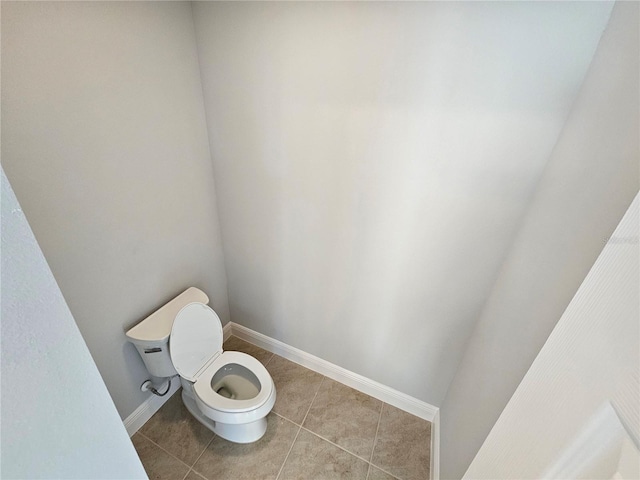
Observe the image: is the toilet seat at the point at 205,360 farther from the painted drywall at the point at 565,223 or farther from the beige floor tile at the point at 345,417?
the painted drywall at the point at 565,223

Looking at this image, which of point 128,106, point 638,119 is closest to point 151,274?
point 128,106

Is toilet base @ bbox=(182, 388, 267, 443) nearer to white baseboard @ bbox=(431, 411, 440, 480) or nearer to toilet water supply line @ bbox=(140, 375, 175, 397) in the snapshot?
toilet water supply line @ bbox=(140, 375, 175, 397)

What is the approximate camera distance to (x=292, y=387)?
74.9 inches

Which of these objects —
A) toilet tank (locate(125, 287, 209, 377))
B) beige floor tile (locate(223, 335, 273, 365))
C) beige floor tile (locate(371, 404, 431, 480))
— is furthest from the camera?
beige floor tile (locate(223, 335, 273, 365))

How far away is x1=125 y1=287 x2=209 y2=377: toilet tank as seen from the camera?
55.2 inches

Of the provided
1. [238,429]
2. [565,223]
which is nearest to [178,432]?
[238,429]

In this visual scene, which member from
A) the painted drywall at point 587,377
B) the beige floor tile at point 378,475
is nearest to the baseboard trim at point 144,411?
the beige floor tile at point 378,475

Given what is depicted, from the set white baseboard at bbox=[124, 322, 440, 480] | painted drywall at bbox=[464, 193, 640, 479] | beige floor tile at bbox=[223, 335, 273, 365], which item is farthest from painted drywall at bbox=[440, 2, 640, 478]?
beige floor tile at bbox=[223, 335, 273, 365]

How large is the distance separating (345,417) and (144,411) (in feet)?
3.77

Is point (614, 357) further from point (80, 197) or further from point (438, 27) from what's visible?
point (80, 197)

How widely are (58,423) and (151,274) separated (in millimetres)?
1091

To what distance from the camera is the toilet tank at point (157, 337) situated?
1.40 m

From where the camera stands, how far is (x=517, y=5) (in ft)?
2.88

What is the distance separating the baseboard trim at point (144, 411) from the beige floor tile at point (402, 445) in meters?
1.25
